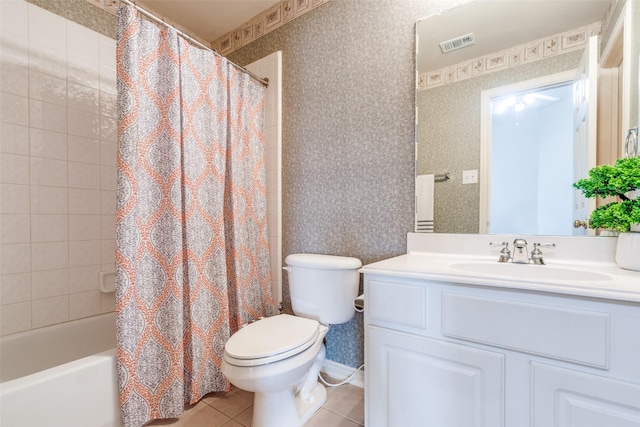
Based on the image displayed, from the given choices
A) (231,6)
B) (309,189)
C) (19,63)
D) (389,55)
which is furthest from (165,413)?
(231,6)

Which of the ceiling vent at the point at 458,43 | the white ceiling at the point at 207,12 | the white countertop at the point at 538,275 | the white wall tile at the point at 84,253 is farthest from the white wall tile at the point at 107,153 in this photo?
the ceiling vent at the point at 458,43

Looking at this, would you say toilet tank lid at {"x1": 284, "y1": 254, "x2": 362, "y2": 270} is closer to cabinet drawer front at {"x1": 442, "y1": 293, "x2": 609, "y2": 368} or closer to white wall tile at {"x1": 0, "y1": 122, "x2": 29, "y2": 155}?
cabinet drawer front at {"x1": 442, "y1": 293, "x2": 609, "y2": 368}

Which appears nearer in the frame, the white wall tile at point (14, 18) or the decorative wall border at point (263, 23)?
the white wall tile at point (14, 18)

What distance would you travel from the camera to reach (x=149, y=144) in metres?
1.27

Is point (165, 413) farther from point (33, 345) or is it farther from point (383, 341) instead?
point (383, 341)

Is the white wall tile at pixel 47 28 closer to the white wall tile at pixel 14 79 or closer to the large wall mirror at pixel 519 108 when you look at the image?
the white wall tile at pixel 14 79

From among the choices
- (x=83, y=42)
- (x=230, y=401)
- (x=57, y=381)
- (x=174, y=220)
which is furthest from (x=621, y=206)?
(x=83, y=42)

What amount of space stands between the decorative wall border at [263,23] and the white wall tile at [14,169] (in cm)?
154

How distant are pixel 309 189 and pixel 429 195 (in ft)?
2.39

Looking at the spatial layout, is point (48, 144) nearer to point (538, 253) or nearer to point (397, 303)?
point (397, 303)

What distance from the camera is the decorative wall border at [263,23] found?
1.83 meters

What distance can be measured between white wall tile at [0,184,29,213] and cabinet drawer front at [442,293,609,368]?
2073 millimetres

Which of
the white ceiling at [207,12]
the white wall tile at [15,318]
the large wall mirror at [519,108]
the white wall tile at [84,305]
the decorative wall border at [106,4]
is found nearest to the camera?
the large wall mirror at [519,108]

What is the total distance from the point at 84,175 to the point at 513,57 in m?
2.36
